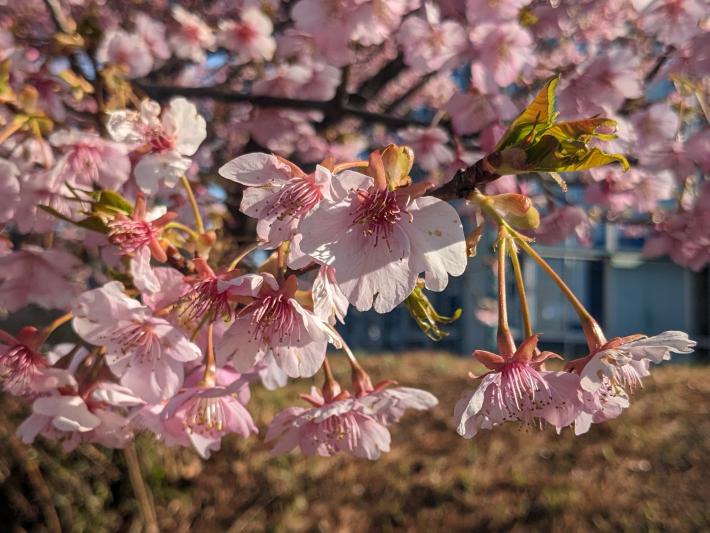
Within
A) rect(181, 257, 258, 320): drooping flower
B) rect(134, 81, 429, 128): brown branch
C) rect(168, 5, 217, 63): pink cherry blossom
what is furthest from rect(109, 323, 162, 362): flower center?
rect(168, 5, 217, 63): pink cherry blossom

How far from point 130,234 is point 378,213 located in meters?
0.40

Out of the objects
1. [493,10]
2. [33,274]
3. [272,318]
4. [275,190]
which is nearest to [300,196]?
[275,190]

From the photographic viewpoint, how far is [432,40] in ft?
6.95

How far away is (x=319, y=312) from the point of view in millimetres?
895

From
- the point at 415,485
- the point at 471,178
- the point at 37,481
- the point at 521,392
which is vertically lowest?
the point at 415,485

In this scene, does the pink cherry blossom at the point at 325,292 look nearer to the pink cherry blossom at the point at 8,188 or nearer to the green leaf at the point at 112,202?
the green leaf at the point at 112,202

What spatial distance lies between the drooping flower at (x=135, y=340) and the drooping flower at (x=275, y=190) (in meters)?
0.22

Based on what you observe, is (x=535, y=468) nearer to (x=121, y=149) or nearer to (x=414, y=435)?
(x=414, y=435)

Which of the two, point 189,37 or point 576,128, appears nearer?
point 576,128

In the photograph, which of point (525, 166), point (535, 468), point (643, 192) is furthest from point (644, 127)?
point (535, 468)

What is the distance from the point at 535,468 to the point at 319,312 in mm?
3439

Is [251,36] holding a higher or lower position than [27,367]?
higher

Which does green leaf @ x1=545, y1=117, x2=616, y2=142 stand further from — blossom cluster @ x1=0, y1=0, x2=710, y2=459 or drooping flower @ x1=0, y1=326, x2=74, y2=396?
drooping flower @ x1=0, y1=326, x2=74, y2=396

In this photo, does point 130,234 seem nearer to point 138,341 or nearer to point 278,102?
point 138,341
